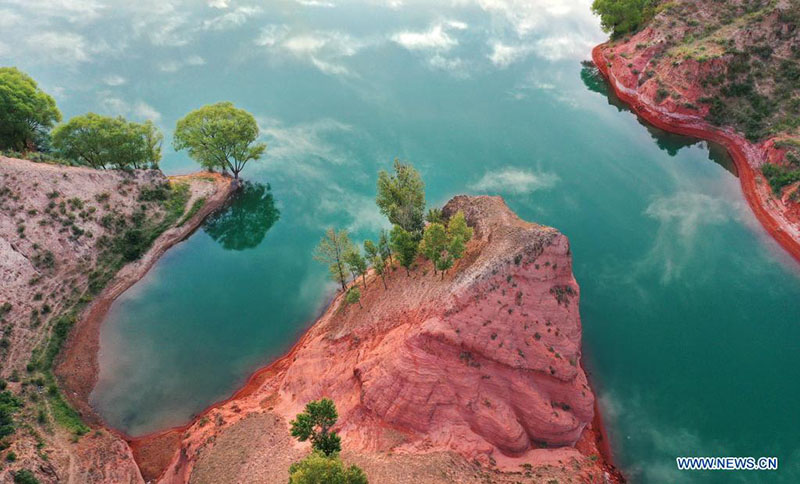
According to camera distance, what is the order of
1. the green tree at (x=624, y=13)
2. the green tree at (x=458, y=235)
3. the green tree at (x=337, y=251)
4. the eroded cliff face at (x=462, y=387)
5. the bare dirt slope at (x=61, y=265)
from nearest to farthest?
the eroded cliff face at (x=462, y=387)
the bare dirt slope at (x=61, y=265)
the green tree at (x=458, y=235)
the green tree at (x=337, y=251)
the green tree at (x=624, y=13)

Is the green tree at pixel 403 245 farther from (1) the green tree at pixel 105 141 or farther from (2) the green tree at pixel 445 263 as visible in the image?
(1) the green tree at pixel 105 141

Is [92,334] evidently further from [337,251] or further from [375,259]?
[375,259]

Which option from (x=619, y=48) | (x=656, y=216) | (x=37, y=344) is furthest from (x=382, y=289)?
(x=619, y=48)

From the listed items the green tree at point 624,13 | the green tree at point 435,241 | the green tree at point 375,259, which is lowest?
the green tree at point 375,259

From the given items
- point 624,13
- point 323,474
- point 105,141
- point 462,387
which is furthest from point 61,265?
point 624,13

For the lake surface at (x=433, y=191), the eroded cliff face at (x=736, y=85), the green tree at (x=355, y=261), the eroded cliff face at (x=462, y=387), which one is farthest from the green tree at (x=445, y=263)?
the eroded cliff face at (x=736, y=85)

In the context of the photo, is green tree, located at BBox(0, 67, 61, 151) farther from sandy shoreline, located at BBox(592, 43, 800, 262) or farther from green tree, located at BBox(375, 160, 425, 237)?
sandy shoreline, located at BBox(592, 43, 800, 262)

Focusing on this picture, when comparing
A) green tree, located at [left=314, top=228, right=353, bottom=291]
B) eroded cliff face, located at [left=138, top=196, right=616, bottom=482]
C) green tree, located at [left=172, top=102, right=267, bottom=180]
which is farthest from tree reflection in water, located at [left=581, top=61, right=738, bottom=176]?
green tree, located at [left=172, top=102, right=267, bottom=180]
